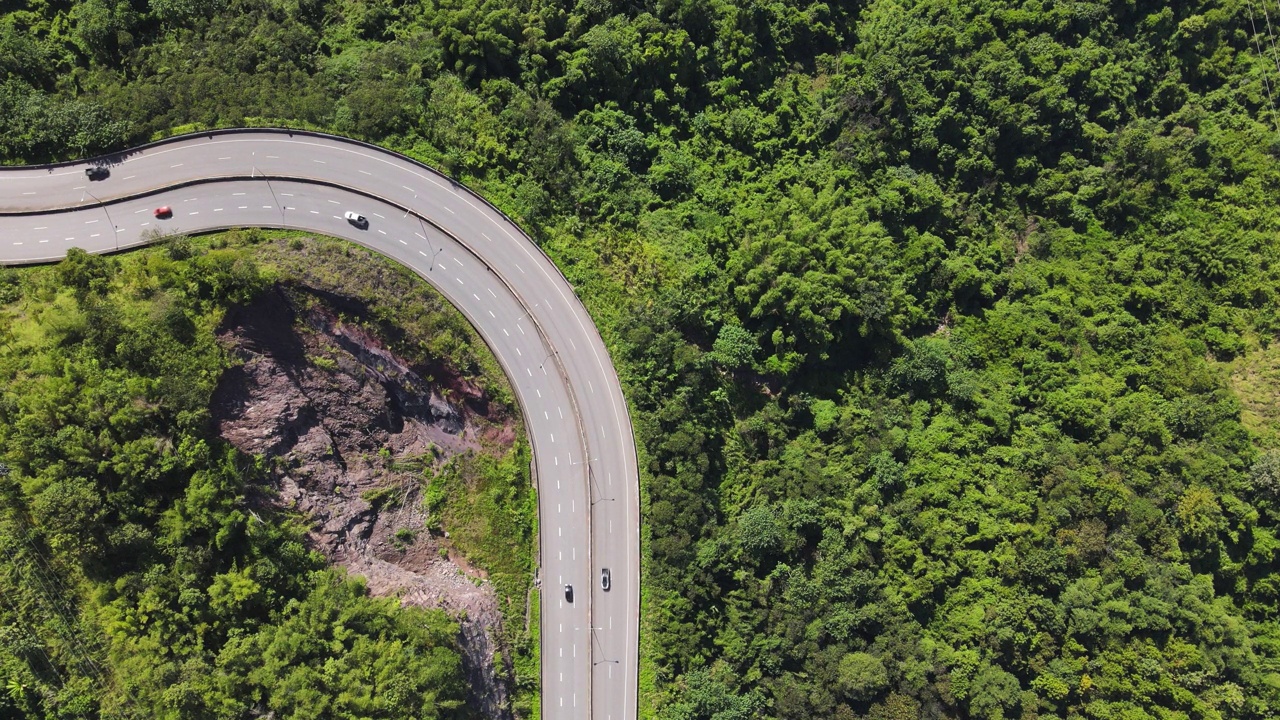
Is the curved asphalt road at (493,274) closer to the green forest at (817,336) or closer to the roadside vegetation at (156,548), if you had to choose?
the green forest at (817,336)

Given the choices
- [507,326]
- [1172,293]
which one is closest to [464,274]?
[507,326]

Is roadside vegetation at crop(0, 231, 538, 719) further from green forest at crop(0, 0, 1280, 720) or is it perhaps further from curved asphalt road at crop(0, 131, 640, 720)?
curved asphalt road at crop(0, 131, 640, 720)

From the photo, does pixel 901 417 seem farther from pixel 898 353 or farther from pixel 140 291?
pixel 140 291

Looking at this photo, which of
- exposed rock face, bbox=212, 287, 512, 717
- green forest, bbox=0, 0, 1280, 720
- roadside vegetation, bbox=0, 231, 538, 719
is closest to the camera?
roadside vegetation, bbox=0, 231, 538, 719

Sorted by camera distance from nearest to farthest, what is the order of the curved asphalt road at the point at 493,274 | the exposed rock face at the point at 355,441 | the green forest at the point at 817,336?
1. the green forest at the point at 817,336
2. the exposed rock face at the point at 355,441
3. the curved asphalt road at the point at 493,274

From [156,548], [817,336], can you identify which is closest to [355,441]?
[156,548]

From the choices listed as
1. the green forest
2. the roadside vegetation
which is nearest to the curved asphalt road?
the green forest

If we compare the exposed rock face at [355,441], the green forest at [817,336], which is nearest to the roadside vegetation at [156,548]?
the green forest at [817,336]
